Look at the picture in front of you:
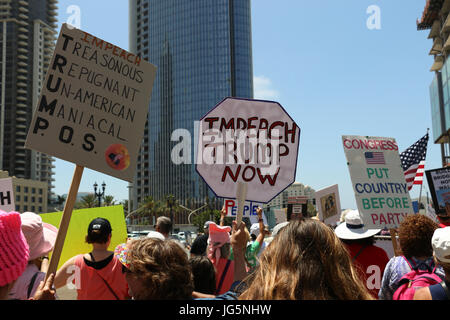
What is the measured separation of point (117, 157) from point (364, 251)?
2802mm

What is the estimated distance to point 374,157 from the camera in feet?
20.6

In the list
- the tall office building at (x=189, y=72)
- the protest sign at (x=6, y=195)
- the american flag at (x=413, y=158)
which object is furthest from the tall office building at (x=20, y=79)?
the protest sign at (x=6, y=195)

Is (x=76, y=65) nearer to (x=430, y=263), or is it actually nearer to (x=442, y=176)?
(x=430, y=263)

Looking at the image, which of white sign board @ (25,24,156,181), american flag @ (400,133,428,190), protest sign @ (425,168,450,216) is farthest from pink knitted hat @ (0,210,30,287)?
american flag @ (400,133,428,190)

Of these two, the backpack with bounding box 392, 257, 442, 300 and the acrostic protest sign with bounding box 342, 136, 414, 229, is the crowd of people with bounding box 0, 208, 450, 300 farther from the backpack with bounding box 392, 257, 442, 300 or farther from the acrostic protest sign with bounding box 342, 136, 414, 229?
the acrostic protest sign with bounding box 342, 136, 414, 229

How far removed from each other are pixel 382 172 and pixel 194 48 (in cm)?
11918

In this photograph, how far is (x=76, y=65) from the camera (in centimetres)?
392

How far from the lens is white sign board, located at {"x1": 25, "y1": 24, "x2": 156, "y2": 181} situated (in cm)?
368

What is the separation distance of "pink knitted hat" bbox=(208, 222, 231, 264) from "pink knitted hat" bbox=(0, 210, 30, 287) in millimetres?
2617

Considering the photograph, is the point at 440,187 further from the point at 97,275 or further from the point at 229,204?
the point at 97,275

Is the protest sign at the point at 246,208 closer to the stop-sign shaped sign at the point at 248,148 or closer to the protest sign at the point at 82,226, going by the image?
the stop-sign shaped sign at the point at 248,148

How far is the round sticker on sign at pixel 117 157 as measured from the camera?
391 centimetres

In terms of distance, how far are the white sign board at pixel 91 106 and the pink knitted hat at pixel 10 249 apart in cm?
153

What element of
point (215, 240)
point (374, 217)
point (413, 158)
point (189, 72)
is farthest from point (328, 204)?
point (189, 72)
